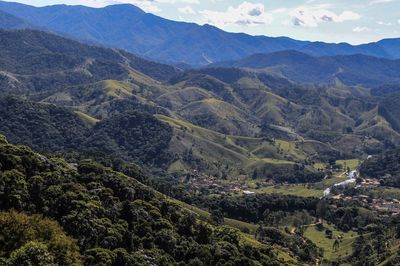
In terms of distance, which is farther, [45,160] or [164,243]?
→ [45,160]

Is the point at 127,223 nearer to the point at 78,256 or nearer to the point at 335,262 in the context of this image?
the point at 78,256

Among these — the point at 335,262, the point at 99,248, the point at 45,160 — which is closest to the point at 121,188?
the point at 45,160

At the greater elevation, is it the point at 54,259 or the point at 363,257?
the point at 54,259

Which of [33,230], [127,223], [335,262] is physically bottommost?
[335,262]

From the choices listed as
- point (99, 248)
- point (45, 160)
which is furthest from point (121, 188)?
point (99, 248)

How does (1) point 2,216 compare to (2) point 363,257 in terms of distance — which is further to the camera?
(2) point 363,257

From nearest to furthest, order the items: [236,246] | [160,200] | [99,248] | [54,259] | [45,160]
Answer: [54,259] < [99,248] < [45,160] < [236,246] < [160,200]

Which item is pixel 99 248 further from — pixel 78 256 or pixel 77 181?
pixel 77 181

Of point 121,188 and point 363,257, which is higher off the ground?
point 121,188

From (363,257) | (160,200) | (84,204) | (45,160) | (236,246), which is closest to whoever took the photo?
(84,204)
